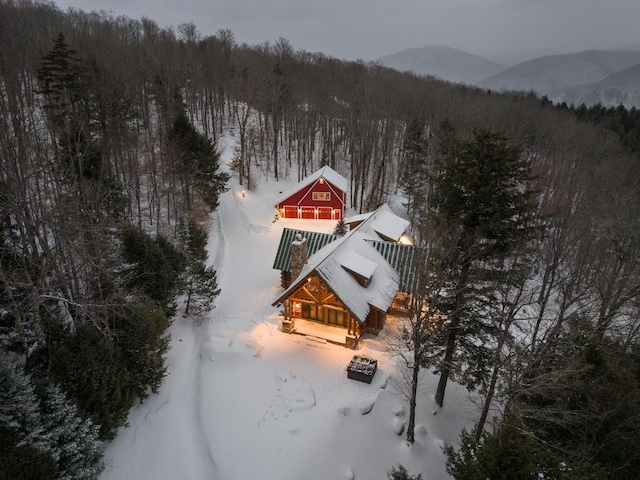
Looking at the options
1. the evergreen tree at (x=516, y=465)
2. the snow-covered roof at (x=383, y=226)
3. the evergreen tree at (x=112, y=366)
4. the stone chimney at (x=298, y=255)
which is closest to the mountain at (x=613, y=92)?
the snow-covered roof at (x=383, y=226)

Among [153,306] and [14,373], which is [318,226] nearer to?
[153,306]

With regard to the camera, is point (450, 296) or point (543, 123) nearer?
point (450, 296)

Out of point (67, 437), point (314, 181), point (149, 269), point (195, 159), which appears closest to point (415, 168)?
point (314, 181)

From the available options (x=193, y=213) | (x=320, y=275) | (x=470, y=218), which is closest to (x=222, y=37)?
(x=193, y=213)

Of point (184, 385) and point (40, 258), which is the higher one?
point (40, 258)

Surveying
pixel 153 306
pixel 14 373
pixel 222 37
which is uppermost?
pixel 222 37
